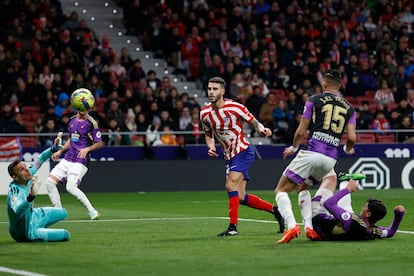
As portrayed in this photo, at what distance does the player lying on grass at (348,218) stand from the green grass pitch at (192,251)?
17 centimetres

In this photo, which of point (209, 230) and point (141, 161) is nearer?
point (209, 230)

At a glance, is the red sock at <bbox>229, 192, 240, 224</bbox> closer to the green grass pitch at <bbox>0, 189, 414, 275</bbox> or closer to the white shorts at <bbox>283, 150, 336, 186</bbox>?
the green grass pitch at <bbox>0, 189, 414, 275</bbox>

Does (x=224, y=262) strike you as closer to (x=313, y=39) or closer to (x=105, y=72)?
(x=105, y=72)

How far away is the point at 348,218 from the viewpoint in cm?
1292

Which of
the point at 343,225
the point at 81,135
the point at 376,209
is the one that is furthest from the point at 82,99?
the point at 376,209

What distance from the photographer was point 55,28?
31.7 m

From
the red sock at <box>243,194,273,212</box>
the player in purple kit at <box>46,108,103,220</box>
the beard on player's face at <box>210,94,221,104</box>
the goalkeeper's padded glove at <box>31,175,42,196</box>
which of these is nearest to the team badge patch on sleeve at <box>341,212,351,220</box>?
the red sock at <box>243,194,273,212</box>

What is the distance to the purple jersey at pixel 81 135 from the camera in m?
18.3

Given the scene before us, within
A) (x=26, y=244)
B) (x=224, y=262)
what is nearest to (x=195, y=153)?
(x=26, y=244)

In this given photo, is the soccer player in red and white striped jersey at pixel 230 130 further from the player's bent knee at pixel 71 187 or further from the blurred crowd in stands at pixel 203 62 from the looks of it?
the blurred crowd in stands at pixel 203 62

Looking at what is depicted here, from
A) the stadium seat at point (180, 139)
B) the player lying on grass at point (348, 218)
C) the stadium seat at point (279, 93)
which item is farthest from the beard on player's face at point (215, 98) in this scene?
the stadium seat at point (279, 93)

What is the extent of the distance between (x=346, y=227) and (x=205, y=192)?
1514cm

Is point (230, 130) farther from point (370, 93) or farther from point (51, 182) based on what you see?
point (370, 93)

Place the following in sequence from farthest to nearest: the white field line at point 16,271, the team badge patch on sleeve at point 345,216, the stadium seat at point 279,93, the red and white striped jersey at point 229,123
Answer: the stadium seat at point 279,93, the red and white striped jersey at point 229,123, the team badge patch on sleeve at point 345,216, the white field line at point 16,271
